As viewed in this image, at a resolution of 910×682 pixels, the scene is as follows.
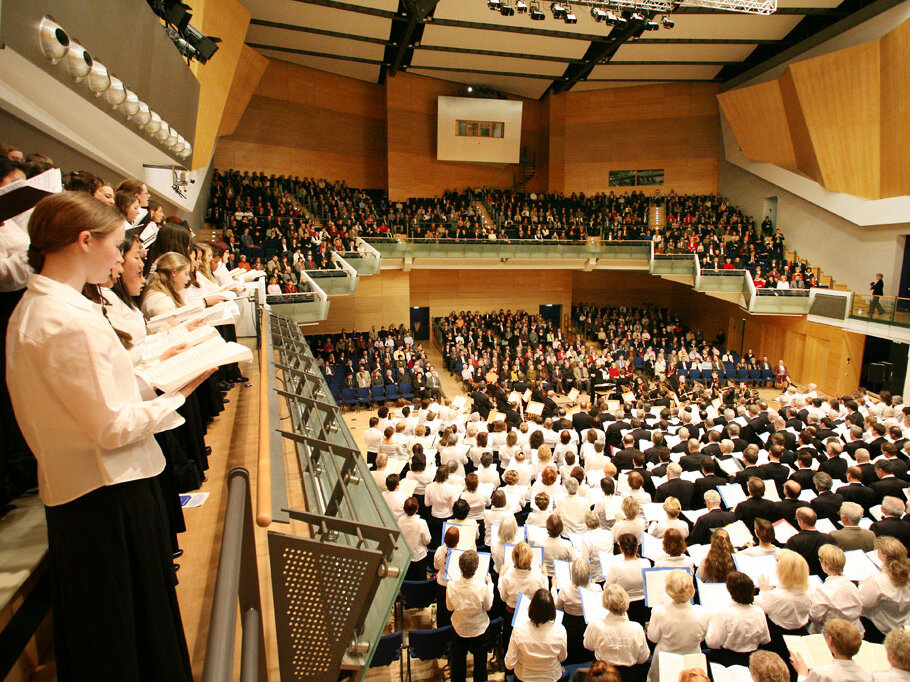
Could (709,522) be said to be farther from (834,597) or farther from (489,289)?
(489,289)

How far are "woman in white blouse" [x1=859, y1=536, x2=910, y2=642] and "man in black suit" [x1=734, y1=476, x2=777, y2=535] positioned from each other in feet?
4.07

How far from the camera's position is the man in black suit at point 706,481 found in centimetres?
572

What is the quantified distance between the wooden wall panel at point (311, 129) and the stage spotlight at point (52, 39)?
18.2 meters

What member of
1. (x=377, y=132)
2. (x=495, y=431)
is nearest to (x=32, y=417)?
(x=495, y=431)

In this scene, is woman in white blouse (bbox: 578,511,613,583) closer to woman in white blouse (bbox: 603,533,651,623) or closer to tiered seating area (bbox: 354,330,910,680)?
tiered seating area (bbox: 354,330,910,680)

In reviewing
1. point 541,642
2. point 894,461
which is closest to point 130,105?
→ point 541,642

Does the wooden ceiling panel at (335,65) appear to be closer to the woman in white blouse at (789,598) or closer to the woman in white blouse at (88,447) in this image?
the woman in white blouse at (88,447)

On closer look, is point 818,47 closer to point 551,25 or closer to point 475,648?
point 551,25

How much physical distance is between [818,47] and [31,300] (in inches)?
921

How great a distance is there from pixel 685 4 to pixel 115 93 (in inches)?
607

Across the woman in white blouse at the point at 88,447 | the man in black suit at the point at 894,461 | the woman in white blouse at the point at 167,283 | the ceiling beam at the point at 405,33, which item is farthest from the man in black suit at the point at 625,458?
the ceiling beam at the point at 405,33

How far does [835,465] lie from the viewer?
20.6 feet

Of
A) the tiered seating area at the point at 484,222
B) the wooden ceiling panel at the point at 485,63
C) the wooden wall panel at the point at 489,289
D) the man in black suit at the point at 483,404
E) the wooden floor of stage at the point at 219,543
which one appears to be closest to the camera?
the wooden floor of stage at the point at 219,543

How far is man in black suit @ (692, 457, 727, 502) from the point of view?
5723 millimetres
